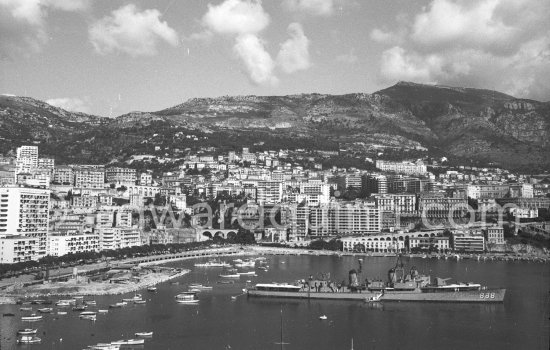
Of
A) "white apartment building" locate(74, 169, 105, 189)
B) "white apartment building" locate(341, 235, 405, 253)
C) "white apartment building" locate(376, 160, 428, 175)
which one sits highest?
"white apartment building" locate(376, 160, 428, 175)

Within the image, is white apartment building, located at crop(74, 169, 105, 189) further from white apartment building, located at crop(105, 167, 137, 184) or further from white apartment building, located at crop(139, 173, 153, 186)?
white apartment building, located at crop(139, 173, 153, 186)

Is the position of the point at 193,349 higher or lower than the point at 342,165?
lower

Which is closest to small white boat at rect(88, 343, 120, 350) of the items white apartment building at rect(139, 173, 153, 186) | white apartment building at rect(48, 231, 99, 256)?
white apartment building at rect(48, 231, 99, 256)

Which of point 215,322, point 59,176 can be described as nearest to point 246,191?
point 59,176

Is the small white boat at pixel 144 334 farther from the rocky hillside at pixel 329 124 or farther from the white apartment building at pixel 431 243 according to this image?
the rocky hillside at pixel 329 124

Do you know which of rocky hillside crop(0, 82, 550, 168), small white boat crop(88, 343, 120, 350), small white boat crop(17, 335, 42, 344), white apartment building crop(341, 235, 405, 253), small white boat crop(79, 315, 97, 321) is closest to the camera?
small white boat crop(88, 343, 120, 350)

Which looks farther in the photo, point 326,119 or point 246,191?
point 326,119

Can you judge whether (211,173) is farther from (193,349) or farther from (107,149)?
(193,349)
